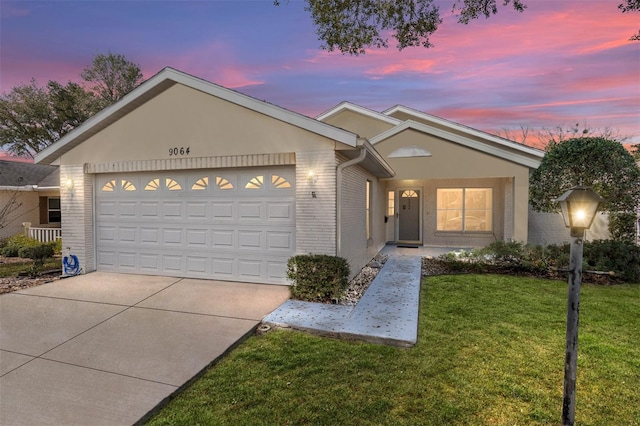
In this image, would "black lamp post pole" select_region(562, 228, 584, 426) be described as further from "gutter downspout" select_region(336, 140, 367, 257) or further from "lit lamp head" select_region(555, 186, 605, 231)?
"gutter downspout" select_region(336, 140, 367, 257)

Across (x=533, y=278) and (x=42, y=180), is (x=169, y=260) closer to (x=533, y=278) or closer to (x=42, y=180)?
(x=533, y=278)

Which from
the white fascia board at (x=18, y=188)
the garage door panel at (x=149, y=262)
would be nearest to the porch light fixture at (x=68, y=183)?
the garage door panel at (x=149, y=262)

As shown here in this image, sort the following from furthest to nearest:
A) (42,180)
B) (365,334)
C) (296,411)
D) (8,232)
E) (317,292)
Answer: (42,180), (8,232), (317,292), (365,334), (296,411)

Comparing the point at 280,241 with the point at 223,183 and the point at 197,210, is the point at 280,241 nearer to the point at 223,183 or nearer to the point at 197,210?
the point at 223,183

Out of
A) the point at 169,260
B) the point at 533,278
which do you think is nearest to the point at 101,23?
the point at 169,260

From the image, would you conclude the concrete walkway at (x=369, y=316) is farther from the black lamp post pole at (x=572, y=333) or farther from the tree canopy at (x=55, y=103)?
the tree canopy at (x=55, y=103)

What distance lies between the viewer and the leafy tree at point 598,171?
870 cm

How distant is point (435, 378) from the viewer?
11.9 feet

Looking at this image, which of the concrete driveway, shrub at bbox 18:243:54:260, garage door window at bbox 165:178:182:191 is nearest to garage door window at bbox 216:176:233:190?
garage door window at bbox 165:178:182:191

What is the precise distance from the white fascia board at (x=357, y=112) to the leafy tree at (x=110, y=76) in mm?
17250

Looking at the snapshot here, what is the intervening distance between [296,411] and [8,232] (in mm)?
17972

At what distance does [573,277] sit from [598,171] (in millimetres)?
8297

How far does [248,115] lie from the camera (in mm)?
6934

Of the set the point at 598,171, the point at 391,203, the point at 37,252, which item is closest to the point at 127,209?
the point at 37,252
